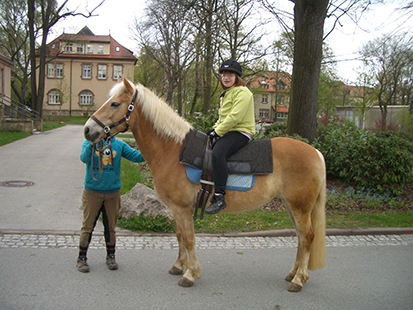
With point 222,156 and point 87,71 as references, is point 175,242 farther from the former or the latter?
point 87,71

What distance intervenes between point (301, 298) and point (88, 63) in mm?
49055

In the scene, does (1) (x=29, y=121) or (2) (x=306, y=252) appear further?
(1) (x=29, y=121)

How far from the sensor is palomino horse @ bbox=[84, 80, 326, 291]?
11.9 ft

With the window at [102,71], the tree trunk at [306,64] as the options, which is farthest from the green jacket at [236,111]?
the window at [102,71]

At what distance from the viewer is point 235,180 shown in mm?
3709

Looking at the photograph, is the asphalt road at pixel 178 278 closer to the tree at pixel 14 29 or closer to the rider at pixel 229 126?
the rider at pixel 229 126

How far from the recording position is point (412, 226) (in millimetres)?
6141

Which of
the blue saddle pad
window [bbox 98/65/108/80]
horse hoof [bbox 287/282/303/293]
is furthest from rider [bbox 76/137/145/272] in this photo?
window [bbox 98/65/108/80]

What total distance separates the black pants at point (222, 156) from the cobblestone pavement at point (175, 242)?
1.85 m

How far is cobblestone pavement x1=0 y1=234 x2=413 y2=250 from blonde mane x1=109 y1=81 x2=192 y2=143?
6.83 ft

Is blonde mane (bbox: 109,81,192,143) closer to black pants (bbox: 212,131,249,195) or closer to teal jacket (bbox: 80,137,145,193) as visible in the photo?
black pants (bbox: 212,131,249,195)

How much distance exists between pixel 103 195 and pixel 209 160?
1516 mm

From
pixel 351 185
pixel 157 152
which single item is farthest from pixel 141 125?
pixel 351 185

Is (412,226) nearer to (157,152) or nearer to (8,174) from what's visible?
(157,152)
